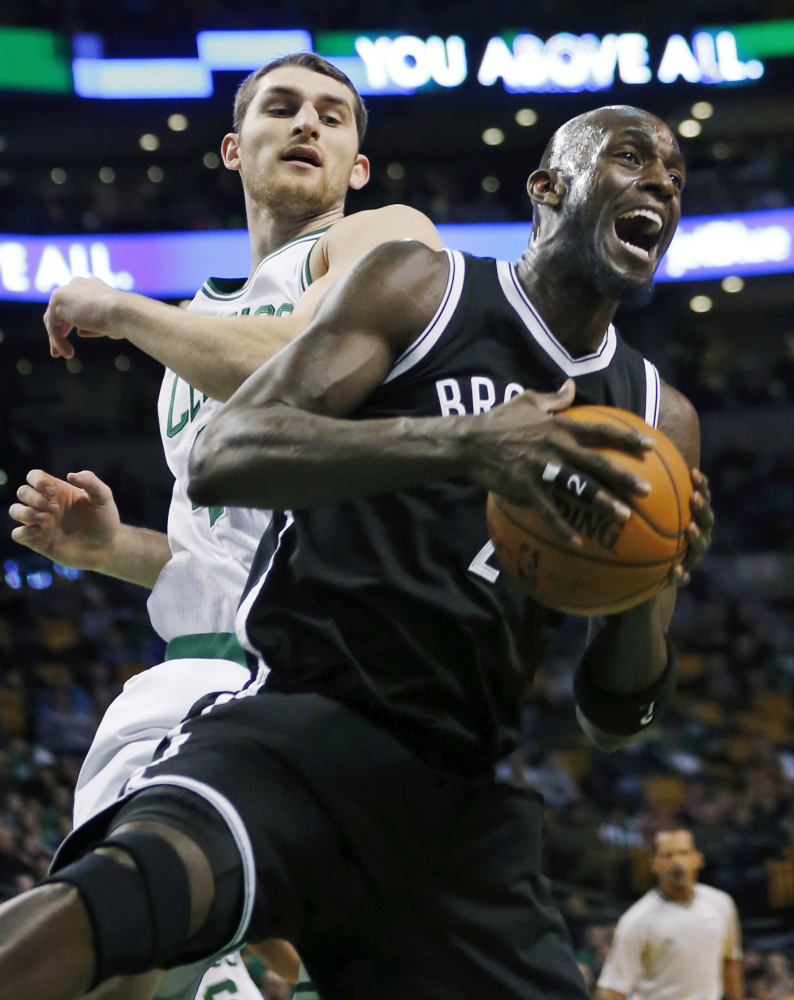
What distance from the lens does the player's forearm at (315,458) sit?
2146 mm

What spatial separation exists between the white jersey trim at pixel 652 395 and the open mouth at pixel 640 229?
0.29 m

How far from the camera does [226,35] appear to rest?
1552cm

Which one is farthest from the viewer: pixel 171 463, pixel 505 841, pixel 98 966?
pixel 171 463

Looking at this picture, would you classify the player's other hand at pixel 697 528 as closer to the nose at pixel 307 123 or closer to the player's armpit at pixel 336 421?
the player's armpit at pixel 336 421

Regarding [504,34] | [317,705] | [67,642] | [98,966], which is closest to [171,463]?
[317,705]

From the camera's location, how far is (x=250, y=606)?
2525 millimetres

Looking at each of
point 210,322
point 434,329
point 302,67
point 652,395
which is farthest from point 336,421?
point 302,67

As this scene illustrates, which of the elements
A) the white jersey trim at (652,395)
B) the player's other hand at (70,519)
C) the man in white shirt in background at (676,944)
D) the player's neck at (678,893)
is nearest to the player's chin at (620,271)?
the white jersey trim at (652,395)

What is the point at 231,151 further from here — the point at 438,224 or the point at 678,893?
the point at 438,224

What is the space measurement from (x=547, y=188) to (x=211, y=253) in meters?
13.2

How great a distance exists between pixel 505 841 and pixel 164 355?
127cm

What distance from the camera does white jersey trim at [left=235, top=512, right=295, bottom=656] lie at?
250 centimetres

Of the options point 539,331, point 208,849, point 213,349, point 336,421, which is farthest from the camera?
point 213,349

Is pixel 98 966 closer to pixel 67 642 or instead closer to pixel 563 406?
pixel 563 406
